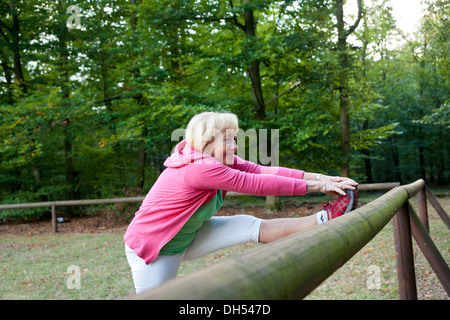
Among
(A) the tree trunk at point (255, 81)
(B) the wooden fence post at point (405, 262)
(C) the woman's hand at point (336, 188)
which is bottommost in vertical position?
(B) the wooden fence post at point (405, 262)

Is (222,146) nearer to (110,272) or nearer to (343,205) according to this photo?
(343,205)

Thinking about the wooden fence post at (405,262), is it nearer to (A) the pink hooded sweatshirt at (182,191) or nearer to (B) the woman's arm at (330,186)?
(B) the woman's arm at (330,186)

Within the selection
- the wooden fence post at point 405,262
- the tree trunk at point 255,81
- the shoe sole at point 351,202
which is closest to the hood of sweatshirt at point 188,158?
the shoe sole at point 351,202

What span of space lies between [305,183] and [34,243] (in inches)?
377

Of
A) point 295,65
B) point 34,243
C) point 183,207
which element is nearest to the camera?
point 183,207

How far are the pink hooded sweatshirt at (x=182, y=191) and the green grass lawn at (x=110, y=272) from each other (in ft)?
9.76

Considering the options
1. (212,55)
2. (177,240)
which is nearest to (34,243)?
(212,55)

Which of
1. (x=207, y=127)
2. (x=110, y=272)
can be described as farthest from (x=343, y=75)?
(x=207, y=127)

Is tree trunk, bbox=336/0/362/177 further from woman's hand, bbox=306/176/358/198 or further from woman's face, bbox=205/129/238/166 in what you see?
woman's face, bbox=205/129/238/166

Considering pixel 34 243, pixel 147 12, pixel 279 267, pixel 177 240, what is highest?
pixel 147 12

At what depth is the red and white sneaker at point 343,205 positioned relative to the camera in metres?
2.18

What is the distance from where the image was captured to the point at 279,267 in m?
0.77
